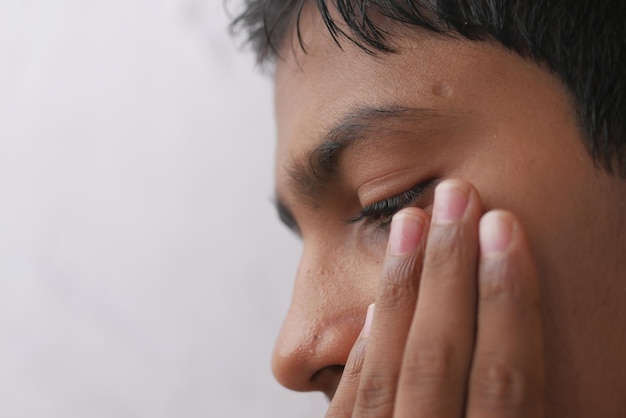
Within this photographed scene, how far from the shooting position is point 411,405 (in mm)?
623

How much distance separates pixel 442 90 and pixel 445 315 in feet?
0.70

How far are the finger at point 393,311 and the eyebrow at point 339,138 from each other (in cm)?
9

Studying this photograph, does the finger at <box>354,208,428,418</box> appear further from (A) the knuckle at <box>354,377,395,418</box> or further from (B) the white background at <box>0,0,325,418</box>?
(B) the white background at <box>0,0,325,418</box>

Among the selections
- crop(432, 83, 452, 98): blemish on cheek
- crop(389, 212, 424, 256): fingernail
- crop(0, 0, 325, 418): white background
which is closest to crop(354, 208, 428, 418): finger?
crop(389, 212, 424, 256): fingernail

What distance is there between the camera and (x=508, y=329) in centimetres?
59

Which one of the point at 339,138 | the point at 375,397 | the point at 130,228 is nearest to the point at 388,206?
the point at 339,138

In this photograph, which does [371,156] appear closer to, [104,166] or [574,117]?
[574,117]

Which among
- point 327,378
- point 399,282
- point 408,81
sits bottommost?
point 327,378

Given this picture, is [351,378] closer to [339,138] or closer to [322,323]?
[322,323]

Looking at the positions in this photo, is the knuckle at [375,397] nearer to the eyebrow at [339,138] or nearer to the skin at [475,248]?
the skin at [475,248]

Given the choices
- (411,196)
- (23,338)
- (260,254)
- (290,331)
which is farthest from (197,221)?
(411,196)

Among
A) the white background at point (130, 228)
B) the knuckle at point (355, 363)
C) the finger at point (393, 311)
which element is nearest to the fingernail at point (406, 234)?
the finger at point (393, 311)

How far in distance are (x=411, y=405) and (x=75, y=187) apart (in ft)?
2.72

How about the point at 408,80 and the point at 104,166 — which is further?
the point at 104,166
